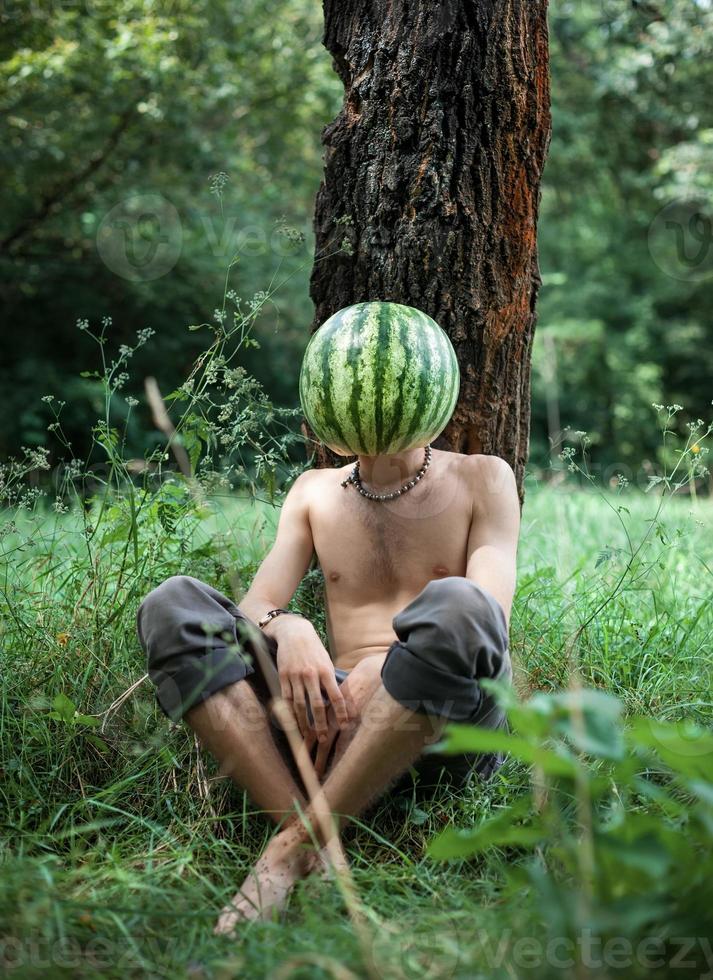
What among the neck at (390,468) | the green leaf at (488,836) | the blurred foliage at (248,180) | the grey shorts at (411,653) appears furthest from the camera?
the blurred foliage at (248,180)

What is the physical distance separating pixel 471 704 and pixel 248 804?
2.58 feet

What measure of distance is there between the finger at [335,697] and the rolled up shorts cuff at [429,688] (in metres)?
0.24

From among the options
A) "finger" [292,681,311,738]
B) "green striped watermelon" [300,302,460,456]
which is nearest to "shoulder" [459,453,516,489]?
"green striped watermelon" [300,302,460,456]

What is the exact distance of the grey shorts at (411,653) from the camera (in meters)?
2.23

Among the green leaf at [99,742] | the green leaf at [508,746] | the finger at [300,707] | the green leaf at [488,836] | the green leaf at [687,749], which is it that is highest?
the green leaf at [508,746]

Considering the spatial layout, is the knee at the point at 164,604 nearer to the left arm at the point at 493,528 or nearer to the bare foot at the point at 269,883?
the bare foot at the point at 269,883

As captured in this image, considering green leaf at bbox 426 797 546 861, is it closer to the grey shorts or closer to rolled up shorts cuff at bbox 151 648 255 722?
the grey shorts

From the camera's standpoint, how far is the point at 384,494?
2.88 meters

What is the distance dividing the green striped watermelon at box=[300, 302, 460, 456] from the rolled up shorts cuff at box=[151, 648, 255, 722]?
2.28 ft

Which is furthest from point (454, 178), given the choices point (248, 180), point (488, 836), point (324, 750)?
point (248, 180)

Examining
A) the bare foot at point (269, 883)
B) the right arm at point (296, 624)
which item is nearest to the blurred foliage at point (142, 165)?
the right arm at point (296, 624)

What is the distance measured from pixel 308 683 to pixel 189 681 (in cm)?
32

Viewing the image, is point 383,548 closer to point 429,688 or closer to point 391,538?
point 391,538

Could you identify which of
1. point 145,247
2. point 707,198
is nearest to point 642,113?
point 707,198
